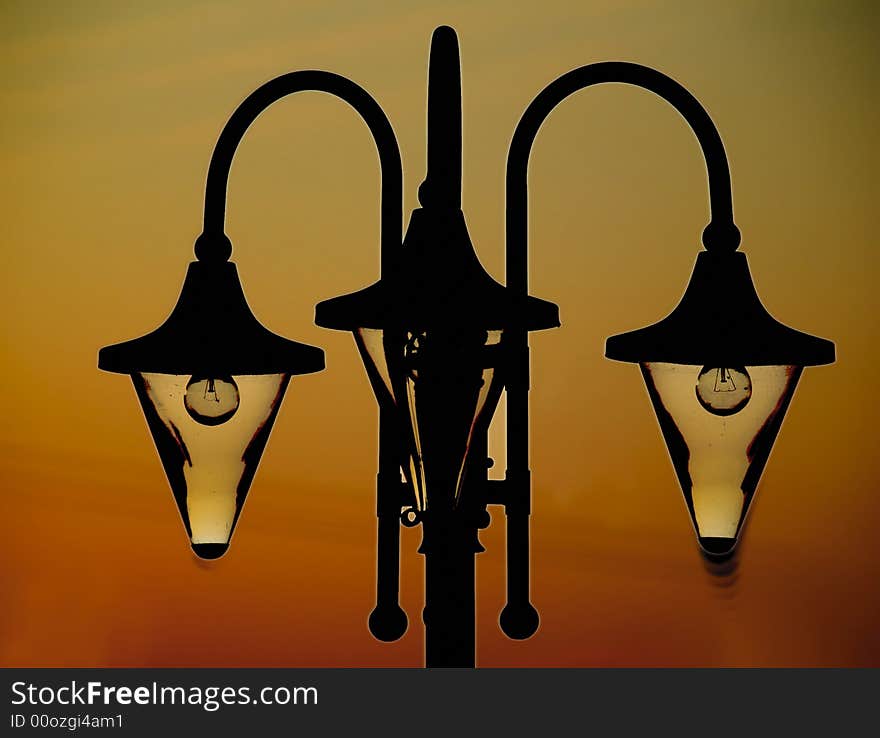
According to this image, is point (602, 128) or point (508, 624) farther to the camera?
point (602, 128)

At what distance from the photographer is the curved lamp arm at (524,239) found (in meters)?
0.97

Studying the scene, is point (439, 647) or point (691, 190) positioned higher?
point (691, 190)

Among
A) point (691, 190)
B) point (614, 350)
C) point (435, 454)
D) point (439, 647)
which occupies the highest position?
point (691, 190)

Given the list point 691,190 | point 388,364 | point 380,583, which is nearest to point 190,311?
point 388,364

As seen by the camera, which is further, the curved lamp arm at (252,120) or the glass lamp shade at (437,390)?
the curved lamp arm at (252,120)

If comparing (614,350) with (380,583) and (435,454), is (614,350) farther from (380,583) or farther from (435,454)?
(380,583)

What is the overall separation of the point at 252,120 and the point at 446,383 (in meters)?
0.34

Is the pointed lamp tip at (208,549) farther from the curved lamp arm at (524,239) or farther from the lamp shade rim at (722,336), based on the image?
the lamp shade rim at (722,336)

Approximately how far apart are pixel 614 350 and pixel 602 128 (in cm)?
213

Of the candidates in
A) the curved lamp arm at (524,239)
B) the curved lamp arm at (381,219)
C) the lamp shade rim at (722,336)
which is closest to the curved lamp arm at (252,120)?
the curved lamp arm at (381,219)

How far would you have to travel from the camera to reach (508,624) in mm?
1003

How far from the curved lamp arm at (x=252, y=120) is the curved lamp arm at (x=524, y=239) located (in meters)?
0.11

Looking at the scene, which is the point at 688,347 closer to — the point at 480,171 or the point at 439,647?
the point at 439,647

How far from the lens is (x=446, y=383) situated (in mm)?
902
